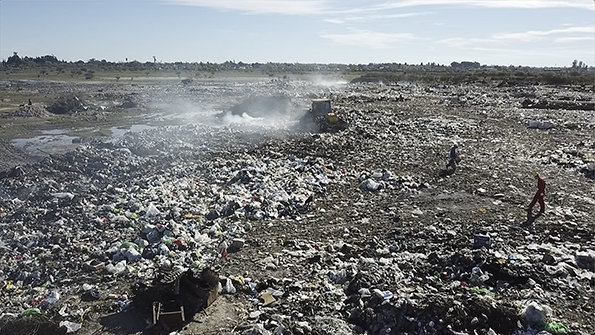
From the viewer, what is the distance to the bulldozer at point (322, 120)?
15.2 metres

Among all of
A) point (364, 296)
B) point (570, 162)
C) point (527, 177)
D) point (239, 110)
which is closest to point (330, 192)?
point (364, 296)

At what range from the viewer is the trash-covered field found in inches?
174

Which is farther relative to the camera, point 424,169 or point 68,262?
point 424,169

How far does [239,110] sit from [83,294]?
15.0 m

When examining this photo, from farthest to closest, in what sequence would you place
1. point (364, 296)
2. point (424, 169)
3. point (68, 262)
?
point (424, 169)
point (68, 262)
point (364, 296)

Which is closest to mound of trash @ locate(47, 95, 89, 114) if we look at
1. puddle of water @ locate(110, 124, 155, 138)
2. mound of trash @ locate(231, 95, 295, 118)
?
puddle of water @ locate(110, 124, 155, 138)

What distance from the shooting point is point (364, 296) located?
473 centimetres

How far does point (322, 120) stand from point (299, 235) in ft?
30.6

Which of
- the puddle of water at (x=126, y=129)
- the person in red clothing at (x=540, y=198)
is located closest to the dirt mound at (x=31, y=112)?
the puddle of water at (x=126, y=129)

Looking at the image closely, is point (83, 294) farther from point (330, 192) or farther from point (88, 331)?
point (330, 192)

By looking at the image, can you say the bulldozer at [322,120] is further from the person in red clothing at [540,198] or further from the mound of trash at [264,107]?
the person in red clothing at [540,198]

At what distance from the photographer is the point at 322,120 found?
15523mm

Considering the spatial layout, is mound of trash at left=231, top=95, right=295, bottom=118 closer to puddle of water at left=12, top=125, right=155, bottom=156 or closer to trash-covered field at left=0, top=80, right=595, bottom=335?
trash-covered field at left=0, top=80, right=595, bottom=335

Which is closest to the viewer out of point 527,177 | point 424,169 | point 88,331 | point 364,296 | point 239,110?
point 88,331
